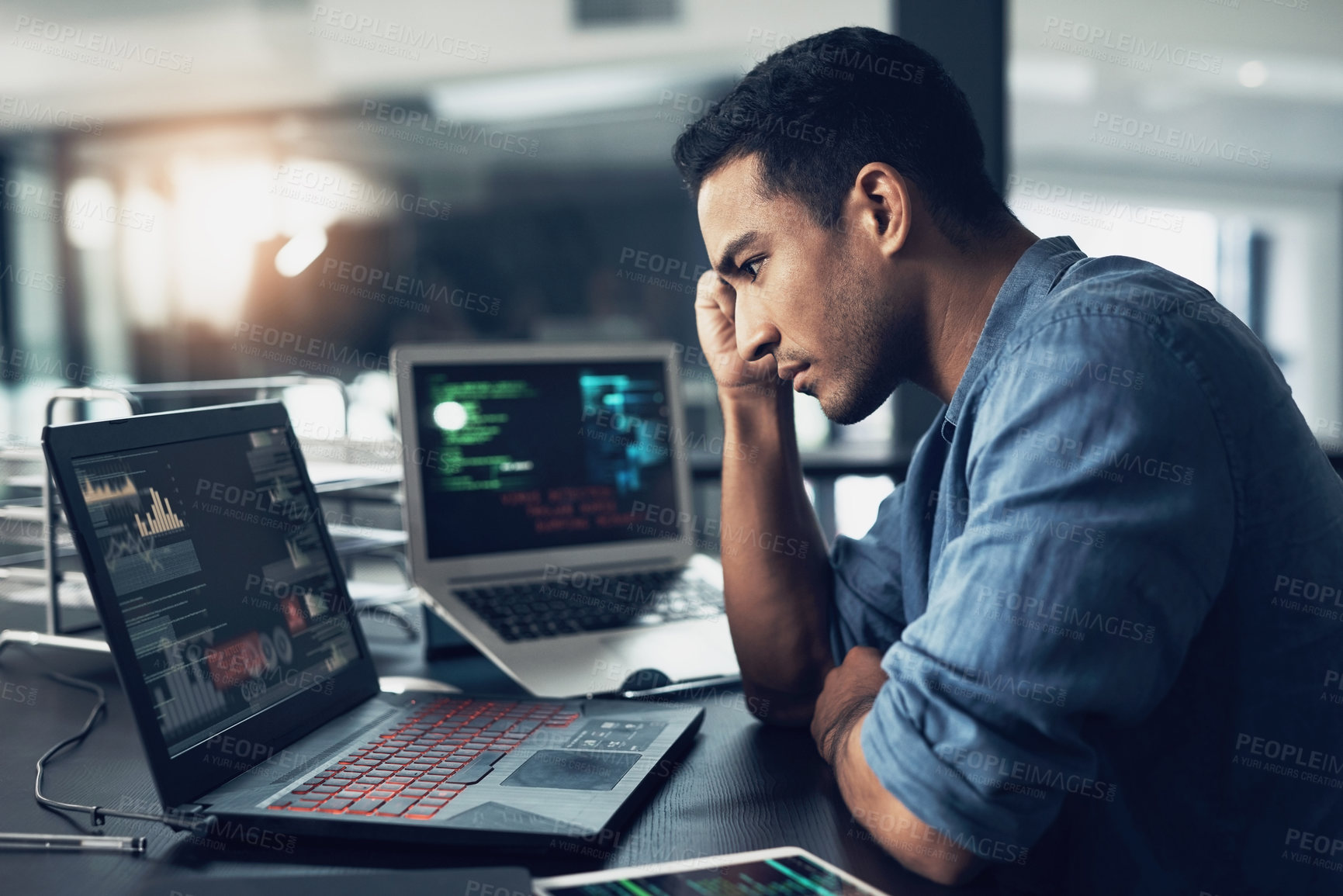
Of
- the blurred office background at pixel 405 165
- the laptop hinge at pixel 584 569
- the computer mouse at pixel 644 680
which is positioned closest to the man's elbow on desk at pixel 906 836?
the computer mouse at pixel 644 680

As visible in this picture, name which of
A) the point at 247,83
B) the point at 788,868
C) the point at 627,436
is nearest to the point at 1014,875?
the point at 788,868

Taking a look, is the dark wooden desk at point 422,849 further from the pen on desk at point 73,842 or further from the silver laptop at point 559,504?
the silver laptop at point 559,504

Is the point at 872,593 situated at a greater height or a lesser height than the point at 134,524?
lesser

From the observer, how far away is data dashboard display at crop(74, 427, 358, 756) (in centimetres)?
71

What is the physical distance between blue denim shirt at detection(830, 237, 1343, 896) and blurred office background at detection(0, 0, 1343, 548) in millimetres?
3406

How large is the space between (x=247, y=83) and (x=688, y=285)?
7.29ft

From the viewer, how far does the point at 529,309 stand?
4277mm

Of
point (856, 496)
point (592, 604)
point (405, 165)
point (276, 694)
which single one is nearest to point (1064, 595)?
point (276, 694)

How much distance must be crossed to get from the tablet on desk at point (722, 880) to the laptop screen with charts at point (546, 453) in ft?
2.58

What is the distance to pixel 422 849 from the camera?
2.18 ft

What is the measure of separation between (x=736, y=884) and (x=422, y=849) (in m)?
0.22

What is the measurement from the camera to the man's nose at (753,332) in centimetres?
100

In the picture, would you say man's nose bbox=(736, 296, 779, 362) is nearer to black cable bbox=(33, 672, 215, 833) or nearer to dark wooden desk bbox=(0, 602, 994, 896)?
dark wooden desk bbox=(0, 602, 994, 896)

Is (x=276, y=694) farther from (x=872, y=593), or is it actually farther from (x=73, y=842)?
(x=872, y=593)
